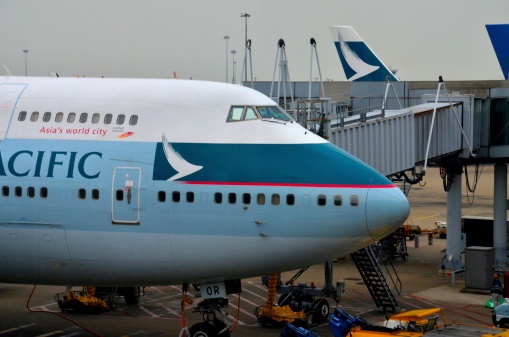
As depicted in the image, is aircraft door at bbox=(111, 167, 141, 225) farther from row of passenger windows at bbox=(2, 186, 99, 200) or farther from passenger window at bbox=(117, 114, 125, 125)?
passenger window at bbox=(117, 114, 125, 125)

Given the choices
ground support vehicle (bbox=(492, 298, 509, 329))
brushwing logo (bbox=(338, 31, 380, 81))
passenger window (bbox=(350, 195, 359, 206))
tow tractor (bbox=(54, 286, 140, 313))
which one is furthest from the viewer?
brushwing logo (bbox=(338, 31, 380, 81))

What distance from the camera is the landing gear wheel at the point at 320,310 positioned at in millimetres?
39003

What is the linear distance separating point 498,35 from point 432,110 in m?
20.9

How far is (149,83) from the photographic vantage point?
31.3 meters

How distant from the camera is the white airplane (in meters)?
28.7

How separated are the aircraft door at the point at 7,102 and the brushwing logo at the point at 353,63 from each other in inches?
2056

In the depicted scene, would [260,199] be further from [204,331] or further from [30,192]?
[30,192]

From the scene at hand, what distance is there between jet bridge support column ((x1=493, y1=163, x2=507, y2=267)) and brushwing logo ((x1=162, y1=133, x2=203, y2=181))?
1073 inches

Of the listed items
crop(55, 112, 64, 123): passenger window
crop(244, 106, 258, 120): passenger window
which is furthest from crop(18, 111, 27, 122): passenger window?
→ crop(244, 106, 258, 120): passenger window

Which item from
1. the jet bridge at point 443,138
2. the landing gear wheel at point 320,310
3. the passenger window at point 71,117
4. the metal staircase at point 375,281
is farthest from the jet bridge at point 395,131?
the passenger window at point 71,117

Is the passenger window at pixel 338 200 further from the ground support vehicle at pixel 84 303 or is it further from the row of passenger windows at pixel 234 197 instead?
the ground support vehicle at pixel 84 303

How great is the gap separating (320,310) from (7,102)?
14518 millimetres

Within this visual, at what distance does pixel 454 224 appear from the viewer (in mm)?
51750

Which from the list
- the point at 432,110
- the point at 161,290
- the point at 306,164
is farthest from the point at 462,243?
the point at 306,164
